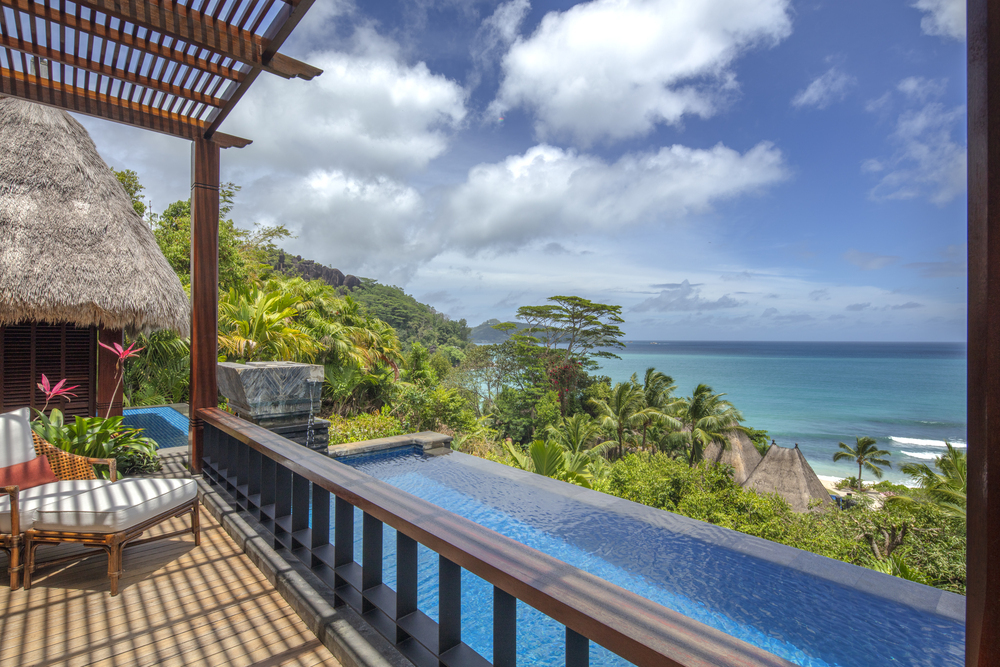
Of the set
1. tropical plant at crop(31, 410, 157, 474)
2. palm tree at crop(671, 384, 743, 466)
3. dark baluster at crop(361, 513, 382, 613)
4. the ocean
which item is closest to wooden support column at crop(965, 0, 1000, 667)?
dark baluster at crop(361, 513, 382, 613)

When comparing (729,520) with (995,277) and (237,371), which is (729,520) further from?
(995,277)

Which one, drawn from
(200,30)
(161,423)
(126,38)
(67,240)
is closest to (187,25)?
(200,30)

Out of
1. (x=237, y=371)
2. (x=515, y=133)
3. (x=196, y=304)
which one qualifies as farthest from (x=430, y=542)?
(x=515, y=133)

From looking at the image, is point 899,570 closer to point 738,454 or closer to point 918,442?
point 738,454

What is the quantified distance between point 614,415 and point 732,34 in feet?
170

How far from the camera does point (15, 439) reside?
2.72 metres

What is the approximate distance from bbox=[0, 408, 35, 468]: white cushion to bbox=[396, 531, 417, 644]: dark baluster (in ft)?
8.36

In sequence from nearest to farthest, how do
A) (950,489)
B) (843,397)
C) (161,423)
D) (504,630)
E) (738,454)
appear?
(504,630), (161,423), (950,489), (738,454), (843,397)

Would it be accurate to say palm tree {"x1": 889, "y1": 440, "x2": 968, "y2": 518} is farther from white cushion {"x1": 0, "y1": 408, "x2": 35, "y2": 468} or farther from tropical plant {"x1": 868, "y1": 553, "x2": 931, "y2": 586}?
white cushion {"x1": 0, "y1": 408, "x2": 35, "y2": 468}

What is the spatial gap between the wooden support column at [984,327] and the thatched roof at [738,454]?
25279 millimetres

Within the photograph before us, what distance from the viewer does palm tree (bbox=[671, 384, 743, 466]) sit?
933 inches

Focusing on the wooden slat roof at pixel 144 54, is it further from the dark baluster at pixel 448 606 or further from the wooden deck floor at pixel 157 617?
→ the wooden deck floor at pixel 157 617

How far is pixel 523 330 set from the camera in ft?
116

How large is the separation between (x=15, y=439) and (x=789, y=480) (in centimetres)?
2180
